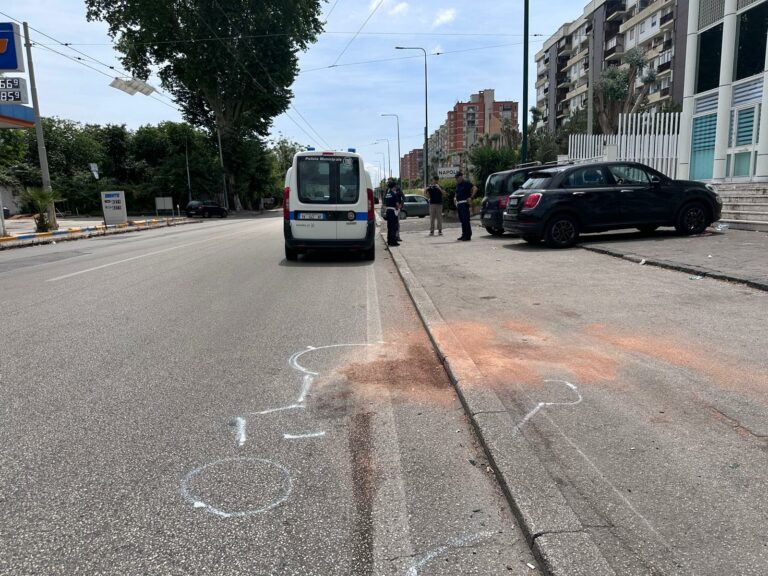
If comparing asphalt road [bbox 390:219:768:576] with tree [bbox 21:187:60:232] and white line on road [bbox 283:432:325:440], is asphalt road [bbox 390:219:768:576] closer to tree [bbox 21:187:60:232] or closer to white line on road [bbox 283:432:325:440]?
white line on road [bbox 283:432:325:440]

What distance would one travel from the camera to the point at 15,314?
23.0ft

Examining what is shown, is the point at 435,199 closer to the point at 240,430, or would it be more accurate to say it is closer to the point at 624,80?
the point at 240,430

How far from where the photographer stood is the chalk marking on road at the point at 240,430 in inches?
133

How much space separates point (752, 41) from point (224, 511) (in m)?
20.9

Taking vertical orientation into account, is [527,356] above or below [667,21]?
below

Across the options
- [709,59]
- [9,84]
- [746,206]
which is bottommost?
[746,206]

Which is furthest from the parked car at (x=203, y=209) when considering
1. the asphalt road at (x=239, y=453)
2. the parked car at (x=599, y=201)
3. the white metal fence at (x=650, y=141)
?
the asphalt road at (x=239, y=453)

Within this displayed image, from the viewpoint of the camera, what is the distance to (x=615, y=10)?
67.8m

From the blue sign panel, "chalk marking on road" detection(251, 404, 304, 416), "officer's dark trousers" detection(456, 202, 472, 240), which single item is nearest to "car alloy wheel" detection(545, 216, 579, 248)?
"officer's dark trousers" detection(456, 202, 472, 240)

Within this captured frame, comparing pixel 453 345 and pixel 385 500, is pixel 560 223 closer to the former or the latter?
pixel 453 345

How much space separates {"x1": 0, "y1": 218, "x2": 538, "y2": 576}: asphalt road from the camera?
7.75 ft

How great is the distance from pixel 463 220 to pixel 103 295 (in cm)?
916

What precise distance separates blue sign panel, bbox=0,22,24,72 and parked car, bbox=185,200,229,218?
22942mm

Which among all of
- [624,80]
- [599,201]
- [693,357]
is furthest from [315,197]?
[624,80]
